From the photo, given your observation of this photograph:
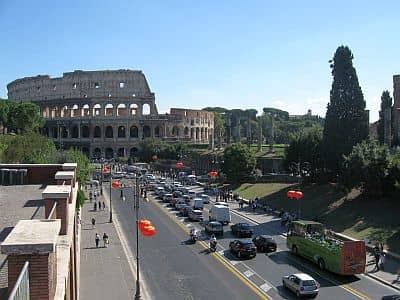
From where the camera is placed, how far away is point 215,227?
4178 cm

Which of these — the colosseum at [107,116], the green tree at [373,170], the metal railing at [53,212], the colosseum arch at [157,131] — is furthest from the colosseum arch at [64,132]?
the metal railing at [53,212]

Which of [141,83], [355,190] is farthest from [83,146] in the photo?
[355,190]

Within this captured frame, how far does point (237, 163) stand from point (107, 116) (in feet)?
268

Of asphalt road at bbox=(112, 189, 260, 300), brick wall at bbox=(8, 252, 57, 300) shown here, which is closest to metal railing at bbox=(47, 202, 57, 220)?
brick wall at bbox=(8, 252, 57, 300)

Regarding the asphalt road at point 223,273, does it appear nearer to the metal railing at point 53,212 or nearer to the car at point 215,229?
the car at point 215,229

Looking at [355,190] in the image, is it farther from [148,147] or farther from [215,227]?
[148,147]

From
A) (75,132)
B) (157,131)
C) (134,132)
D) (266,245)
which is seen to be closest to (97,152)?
(75,132)

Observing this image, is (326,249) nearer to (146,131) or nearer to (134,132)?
(146,131)

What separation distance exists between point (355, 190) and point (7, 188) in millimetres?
36804

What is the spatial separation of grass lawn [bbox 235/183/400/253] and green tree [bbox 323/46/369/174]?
15.8 feet

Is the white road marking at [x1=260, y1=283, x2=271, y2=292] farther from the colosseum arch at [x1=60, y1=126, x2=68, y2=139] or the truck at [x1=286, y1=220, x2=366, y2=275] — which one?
the colosseum arch at [x1=60, y1=126, x2=68, y2=139]

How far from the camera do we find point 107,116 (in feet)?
483

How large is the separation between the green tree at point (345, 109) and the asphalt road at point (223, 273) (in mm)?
16655

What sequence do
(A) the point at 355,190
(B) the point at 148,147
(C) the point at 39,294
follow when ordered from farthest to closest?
(B) the point at 148,147 → (A) the point at 355,190 → (C) the point at 39,294
